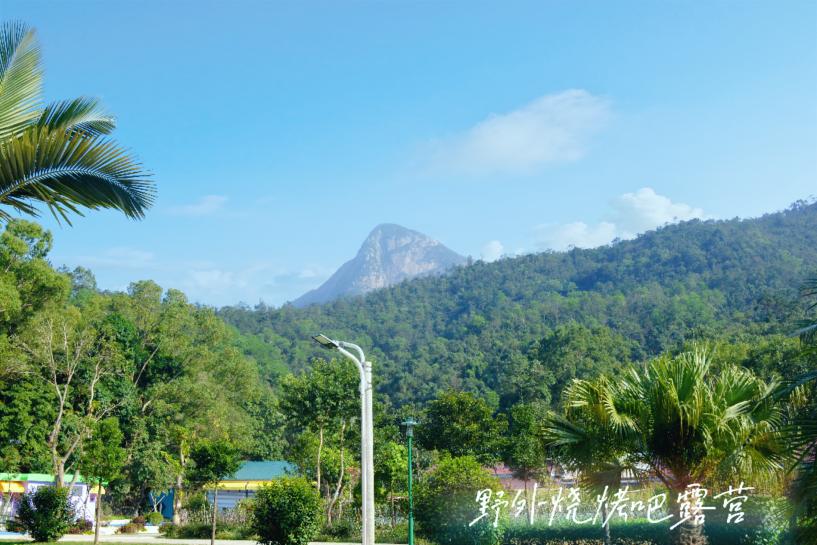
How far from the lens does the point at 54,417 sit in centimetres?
3167

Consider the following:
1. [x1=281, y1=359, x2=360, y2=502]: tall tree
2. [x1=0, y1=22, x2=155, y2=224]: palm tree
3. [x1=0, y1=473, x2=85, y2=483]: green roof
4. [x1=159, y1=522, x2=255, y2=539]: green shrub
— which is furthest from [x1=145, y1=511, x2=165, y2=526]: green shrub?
[x1=0, y1=22, x2=155, y2=224]: palm tree

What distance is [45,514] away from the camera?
2141 centimetres

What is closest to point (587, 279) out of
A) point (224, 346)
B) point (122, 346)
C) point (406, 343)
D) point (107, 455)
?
point (406, 343)

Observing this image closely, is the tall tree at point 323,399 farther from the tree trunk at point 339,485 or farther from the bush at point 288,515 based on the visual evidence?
the bush at point 288,515

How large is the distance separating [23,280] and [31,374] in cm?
395

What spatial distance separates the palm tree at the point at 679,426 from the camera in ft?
35.0

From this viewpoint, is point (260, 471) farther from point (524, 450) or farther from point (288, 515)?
point (288, 515)

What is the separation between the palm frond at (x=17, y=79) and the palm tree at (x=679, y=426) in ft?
27.4

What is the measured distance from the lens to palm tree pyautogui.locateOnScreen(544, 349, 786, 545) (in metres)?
10.7

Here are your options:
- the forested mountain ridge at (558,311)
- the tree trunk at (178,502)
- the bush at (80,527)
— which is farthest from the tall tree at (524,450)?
the forested mountain ridge at (558,311)

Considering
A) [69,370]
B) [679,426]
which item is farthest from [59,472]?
[679,426]

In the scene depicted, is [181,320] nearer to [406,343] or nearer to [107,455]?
[107,455]


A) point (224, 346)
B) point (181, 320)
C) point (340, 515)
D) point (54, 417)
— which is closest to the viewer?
point (340, 515)

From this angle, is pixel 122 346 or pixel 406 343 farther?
pixel 406 343
